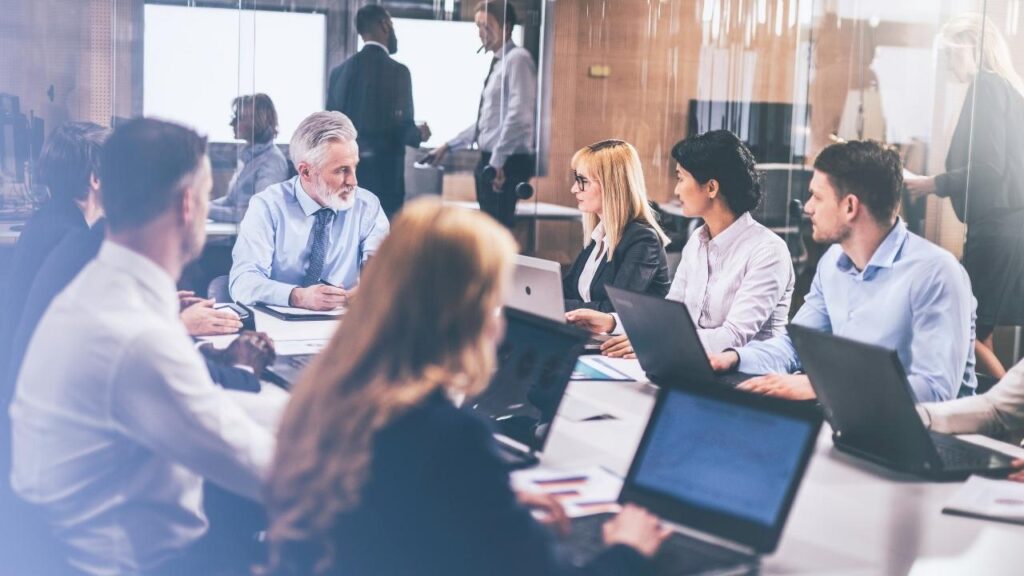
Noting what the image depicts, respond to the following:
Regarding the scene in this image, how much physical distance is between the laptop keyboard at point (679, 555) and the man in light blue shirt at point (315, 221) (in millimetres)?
2348

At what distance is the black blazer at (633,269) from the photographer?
3.60 metres

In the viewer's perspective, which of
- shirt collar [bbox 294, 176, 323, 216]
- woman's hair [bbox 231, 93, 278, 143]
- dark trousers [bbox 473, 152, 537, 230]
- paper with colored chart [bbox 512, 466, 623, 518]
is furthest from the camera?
dark trousers [bbox 473, 152, 537, 230]

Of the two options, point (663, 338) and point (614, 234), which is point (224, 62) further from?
point (663, 338)

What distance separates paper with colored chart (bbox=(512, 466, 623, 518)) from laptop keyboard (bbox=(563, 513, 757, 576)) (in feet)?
0.34

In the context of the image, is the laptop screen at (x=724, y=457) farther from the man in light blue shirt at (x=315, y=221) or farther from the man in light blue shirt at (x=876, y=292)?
the man in light blue shirt at (x=315, y=221)

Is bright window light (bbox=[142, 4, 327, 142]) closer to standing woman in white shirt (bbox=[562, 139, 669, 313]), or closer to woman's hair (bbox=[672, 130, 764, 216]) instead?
standing woman in white shirt (bbox=[562, 139, 669, 313])

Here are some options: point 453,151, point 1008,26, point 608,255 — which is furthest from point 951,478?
point 453,151

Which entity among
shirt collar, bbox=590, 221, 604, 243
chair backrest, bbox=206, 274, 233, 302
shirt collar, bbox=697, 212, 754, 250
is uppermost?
shirt collar, bbox=697, 212, 754, 250

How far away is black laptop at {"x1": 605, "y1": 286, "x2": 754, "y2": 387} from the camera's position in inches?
96.4

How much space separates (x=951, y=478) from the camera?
199 cm

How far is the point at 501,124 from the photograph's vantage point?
6102 millimetres

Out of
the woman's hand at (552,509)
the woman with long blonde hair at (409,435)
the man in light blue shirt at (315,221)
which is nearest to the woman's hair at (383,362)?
the woman with long blonde hair at (409,435)

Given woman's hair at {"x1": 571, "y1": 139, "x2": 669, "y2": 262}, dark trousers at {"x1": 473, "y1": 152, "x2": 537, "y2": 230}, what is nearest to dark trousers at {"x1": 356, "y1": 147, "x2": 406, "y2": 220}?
dark trousers at {"x1": 473, "y1": 152, "x2": 537, "y2": 230}

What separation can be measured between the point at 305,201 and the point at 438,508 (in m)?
2.86
